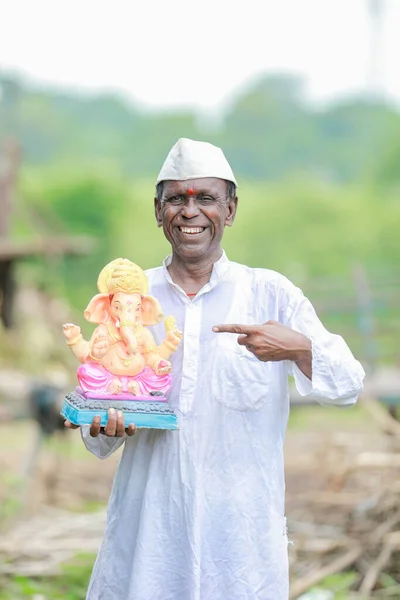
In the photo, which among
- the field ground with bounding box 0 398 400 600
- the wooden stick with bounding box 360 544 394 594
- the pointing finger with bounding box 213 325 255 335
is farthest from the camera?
the field ground with bounding box 0 398 400 600

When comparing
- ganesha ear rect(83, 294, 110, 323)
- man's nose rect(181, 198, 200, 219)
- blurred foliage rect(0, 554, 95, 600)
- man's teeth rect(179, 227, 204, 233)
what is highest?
man's nose rect(181, 198, 200, 219)

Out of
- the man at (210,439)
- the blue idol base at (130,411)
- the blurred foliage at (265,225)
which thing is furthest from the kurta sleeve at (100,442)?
the blurred foliage at (265,225)

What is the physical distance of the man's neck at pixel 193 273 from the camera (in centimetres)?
301

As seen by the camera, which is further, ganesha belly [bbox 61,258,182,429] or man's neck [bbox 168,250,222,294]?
man's neck [bbox 168,250,222,294]

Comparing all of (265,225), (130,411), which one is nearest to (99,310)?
(130,411)

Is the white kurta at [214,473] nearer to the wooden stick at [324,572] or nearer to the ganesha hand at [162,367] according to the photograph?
the ganesha hand at [162,367]

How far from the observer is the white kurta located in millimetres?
2879

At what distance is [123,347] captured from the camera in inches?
117

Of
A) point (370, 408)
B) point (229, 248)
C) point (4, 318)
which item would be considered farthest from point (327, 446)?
point (229, 248)

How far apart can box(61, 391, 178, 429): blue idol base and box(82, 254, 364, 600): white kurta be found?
107 millimetres

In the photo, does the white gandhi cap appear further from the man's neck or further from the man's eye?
the man's neck

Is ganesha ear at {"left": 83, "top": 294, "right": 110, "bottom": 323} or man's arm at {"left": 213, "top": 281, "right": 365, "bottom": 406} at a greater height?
ganesha ear at {"left": 83, "top": 294, "right": 110, "bottom": 323}

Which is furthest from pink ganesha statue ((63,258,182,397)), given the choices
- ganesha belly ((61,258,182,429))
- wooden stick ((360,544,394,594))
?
wooden stick ((360,544,394,594))

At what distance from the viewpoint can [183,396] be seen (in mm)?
2932
